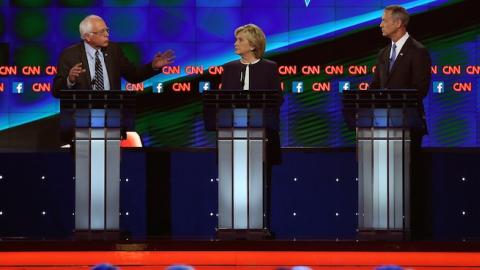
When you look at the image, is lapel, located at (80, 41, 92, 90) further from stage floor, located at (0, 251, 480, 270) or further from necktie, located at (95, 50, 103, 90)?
stage floor, located at (0, 251, 480, 270)

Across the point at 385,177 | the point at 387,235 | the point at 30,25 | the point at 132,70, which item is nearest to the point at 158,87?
the point at 30,25

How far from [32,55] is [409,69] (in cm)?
474

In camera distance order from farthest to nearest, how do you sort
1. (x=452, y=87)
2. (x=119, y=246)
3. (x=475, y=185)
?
(x=452, y=87)
(x=475, y=185)
(x=119, y=246)

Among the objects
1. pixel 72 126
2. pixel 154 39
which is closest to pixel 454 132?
pixel 154 39

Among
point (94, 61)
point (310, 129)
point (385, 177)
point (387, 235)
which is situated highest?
point (94, 61)

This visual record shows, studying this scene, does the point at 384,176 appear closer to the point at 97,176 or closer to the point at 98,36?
the point at 97,176

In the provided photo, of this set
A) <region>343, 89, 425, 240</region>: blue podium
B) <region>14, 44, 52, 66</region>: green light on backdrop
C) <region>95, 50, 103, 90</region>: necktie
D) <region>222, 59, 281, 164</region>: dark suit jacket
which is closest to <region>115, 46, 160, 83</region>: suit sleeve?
<region>95, 50, 103, 90</region>: necktie

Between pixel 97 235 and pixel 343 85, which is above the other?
pixel 343 85

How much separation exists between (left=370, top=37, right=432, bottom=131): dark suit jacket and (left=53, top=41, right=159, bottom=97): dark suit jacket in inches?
57.7

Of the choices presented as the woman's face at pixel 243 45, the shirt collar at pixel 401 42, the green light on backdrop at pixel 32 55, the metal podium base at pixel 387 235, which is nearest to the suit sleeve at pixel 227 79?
the woman's face at pixel 243 45

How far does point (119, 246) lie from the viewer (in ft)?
23.5

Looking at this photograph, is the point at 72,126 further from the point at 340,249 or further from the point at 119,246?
the point at 340,249

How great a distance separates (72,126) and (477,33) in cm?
503

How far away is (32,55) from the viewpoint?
1115 centimetres
